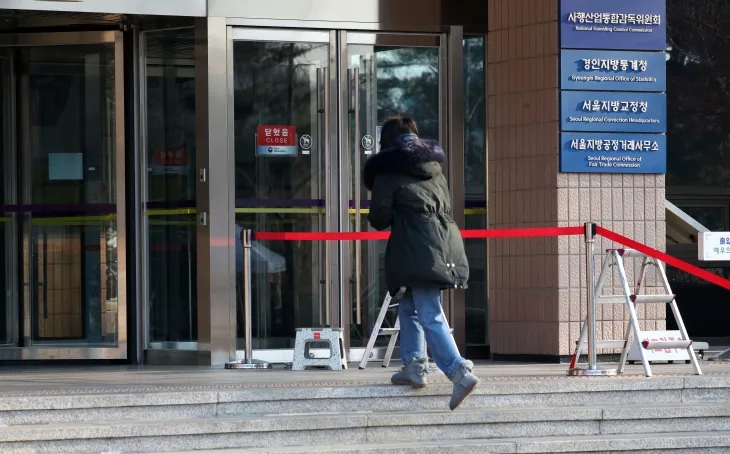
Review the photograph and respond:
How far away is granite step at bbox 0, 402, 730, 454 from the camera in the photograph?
7.23 m

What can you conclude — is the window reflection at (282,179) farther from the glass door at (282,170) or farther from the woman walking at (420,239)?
the woman walking at (420,239)

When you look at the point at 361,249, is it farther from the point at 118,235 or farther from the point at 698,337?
the point at 698,337

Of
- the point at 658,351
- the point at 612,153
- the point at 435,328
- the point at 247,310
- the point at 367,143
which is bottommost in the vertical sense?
the point at 658,351

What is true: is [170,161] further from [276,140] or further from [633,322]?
[633,322]

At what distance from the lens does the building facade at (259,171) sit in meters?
10.9

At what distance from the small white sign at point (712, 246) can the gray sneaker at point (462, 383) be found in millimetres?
3422

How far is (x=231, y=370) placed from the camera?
10.3 meters

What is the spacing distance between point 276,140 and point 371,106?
2.88ft

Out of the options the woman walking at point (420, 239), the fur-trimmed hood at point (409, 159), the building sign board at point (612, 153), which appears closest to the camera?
the woman walking at point (420, 239)

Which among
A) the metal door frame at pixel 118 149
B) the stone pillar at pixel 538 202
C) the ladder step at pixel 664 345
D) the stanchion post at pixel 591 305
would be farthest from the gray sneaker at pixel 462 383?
the metal door frame at pixel 118 149

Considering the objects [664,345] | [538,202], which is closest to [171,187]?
[538,202]

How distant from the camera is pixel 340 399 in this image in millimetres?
7977

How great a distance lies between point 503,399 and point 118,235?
4501mm

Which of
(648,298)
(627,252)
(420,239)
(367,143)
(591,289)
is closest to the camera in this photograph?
(420,239)
